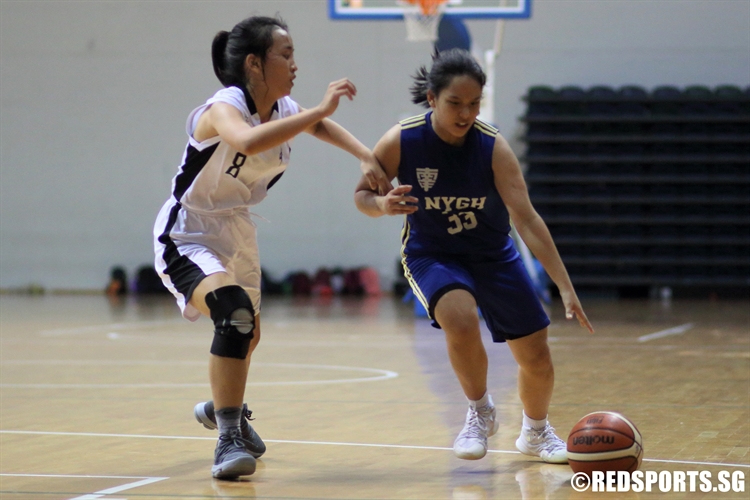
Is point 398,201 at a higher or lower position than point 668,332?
higher

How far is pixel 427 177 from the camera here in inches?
135

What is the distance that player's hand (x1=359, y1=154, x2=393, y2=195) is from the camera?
3.37 meters

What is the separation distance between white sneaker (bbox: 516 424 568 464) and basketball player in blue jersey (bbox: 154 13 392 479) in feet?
3.22

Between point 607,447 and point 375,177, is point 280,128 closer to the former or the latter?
point 375,177

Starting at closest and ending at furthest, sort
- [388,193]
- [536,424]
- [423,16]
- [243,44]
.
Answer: [388,193] < [243,44] < [536,424] < [423,16]

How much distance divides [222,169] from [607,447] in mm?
1635

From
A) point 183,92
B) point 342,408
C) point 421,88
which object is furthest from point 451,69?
point 183,92

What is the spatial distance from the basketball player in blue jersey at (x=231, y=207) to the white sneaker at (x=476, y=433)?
0.73 m

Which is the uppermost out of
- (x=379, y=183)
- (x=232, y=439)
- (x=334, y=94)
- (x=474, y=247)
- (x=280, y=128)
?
(x=334, y=94)

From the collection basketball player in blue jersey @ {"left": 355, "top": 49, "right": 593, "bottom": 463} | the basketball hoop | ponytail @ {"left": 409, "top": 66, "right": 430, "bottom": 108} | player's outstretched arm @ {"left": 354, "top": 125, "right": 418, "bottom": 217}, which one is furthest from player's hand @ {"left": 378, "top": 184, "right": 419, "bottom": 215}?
the basketball hoop

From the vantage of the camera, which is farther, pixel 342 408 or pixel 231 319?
pixel 342 408

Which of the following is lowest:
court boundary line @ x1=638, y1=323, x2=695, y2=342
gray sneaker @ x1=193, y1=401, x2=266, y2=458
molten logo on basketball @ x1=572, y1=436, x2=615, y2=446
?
court boundary line @ x1=638, y1=323, x2=695, y2=342

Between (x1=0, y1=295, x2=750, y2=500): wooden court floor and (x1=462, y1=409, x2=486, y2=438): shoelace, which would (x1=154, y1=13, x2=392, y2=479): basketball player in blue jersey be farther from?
(x1=462, y1=409, x2=486, y2=438): shoelace

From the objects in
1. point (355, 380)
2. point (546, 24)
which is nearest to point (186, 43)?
point (546, 24)
